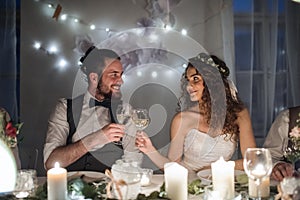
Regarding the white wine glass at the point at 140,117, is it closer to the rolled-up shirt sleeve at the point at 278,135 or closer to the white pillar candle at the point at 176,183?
the white pillar candle at the point at 176,183

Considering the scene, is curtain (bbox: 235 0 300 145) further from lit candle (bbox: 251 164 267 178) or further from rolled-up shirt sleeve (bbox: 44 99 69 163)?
lit candle (bbox: 251 164 267 178)

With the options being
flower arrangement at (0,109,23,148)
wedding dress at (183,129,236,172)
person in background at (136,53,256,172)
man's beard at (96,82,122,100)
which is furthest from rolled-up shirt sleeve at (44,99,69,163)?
flower arrangement at (0,109,23,148)

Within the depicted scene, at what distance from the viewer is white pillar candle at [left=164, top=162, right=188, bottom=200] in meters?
1.42

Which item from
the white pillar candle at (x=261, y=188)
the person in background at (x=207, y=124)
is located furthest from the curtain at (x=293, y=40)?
the white pillar candle at (x=261, y=188)

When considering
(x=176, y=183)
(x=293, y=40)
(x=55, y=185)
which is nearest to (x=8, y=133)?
(x=55, y=185)

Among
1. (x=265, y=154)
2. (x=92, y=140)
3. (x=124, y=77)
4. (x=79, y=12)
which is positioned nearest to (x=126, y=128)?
(x=92, y=140)

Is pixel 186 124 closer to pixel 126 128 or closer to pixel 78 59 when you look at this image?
pixel 126 128

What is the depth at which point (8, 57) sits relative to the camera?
9.82ft

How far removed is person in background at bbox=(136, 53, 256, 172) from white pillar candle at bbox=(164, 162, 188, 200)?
2.92 ft

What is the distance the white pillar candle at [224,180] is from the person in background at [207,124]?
0.86 meters

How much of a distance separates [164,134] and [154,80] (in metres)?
0.40

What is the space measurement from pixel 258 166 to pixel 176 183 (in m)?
0.27

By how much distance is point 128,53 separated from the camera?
3.12 metres

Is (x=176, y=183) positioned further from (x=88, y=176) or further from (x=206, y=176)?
(x=88, y=176)
